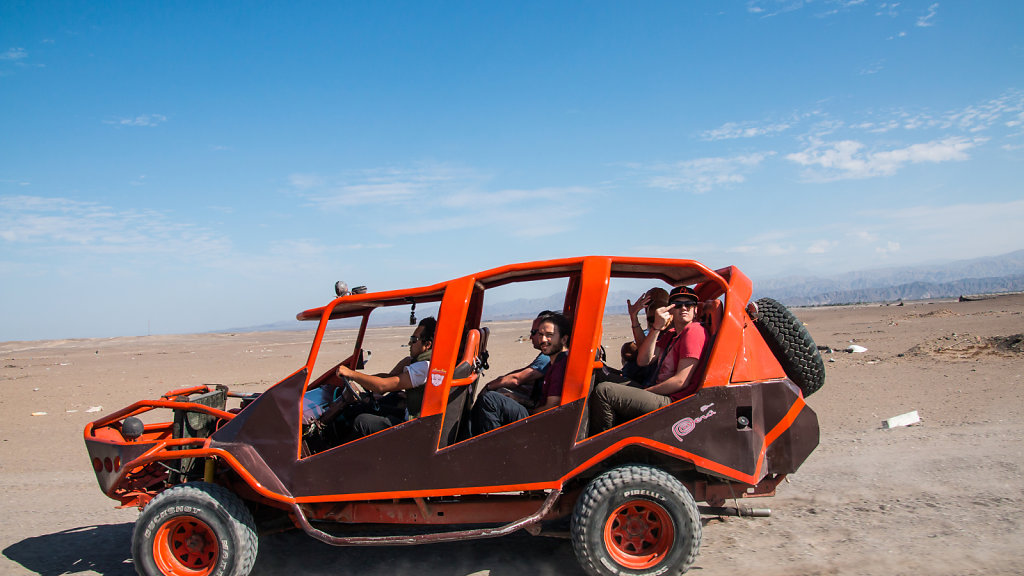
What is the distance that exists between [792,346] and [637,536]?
199 centimetres

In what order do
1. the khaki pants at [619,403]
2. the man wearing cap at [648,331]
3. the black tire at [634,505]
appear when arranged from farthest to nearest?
1. the man wearing cap at [648,331]
2. the khaki pants at [619,403]
3. the black tire at [634,505]

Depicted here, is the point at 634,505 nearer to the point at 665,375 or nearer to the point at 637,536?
the point at 637,536

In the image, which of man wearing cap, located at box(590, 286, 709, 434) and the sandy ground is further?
the sandy ground

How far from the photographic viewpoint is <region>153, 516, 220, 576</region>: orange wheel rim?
4758 millimetres

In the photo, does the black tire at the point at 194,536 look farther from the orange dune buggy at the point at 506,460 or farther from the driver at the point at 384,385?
the driver at the point at 384,385

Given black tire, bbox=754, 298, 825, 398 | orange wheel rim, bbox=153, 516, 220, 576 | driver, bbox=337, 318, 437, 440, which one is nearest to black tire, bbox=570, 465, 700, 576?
driver, bbox=337, 318, 437, 440

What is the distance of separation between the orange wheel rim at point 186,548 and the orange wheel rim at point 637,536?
2799mm

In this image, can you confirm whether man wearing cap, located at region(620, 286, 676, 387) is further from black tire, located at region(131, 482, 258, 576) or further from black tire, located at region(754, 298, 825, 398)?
black tire, located at region(131, 482, 258, 576)

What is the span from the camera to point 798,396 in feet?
16.1

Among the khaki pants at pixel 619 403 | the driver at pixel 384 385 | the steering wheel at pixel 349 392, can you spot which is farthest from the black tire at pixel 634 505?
the steering wheel at pixel 349 392

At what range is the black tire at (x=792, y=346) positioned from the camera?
538 centimetres

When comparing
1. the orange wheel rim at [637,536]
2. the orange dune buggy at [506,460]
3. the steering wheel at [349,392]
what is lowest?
the orange wheel rim at [637,536]

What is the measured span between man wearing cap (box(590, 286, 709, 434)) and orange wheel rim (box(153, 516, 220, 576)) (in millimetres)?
2899

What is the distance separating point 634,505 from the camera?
4625mm
